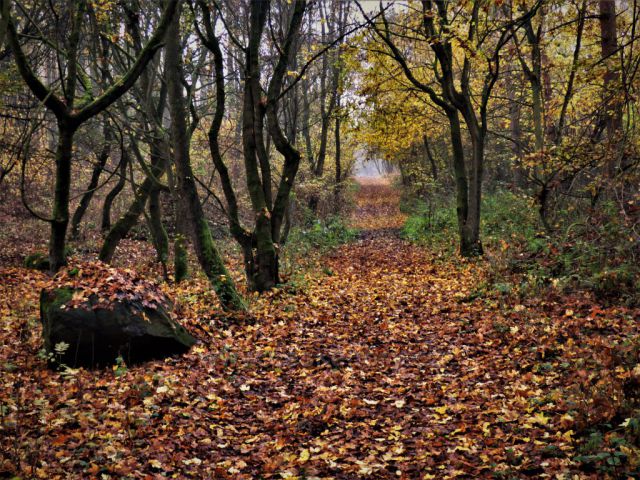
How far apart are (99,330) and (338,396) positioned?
3181mm

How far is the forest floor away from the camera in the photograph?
421 cm

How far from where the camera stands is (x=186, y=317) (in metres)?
7.86

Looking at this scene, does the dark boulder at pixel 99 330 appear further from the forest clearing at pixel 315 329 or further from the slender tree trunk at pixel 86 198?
the slender tree trunk at pixel 86 198

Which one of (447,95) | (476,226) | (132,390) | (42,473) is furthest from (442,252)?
(42,473)

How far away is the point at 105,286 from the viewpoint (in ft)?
21.5

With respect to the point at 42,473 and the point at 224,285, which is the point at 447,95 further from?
the point at 42,473

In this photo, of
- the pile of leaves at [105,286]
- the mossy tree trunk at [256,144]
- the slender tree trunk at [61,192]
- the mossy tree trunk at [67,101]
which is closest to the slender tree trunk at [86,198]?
the mossy tree trunk at [256,144]

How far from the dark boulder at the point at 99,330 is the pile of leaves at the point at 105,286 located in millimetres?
19

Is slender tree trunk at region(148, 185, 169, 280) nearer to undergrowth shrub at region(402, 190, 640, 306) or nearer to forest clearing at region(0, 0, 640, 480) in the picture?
forest clearing at region(0, 0, 640, 480)

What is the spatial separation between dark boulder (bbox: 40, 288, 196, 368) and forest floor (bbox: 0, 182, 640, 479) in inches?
11.0

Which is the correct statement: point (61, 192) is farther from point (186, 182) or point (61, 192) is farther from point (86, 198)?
point (86, 198)

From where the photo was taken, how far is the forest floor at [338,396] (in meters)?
4.21

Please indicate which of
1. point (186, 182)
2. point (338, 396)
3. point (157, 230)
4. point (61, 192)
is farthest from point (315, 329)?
point (157, 230)

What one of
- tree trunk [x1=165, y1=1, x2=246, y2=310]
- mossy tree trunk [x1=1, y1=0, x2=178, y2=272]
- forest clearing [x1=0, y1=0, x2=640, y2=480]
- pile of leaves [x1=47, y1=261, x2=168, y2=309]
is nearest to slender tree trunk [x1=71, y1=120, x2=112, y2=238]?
forest clearing [x1=0, y1=0, x2=640, y2=480]
